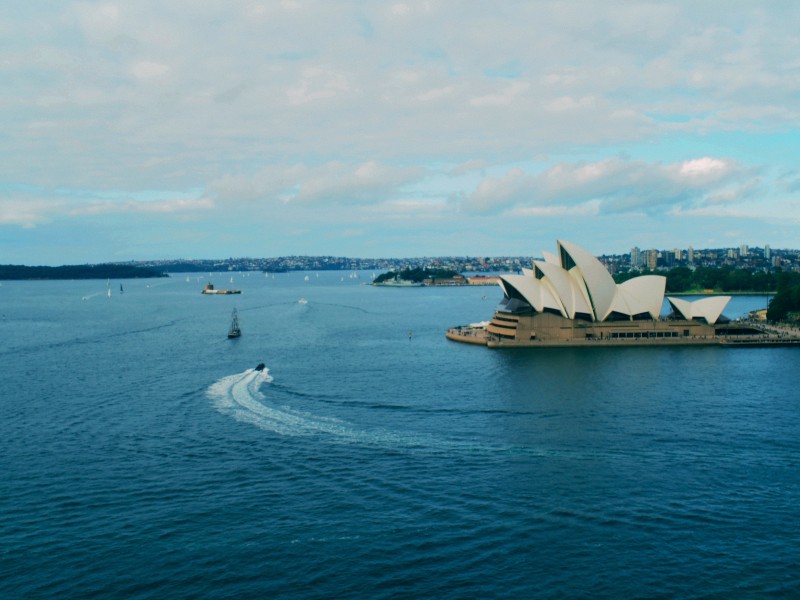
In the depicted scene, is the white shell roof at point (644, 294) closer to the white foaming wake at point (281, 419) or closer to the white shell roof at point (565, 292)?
the white shell roof at point (565, 292)

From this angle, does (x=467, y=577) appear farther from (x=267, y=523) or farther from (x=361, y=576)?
(x=267, y=523)

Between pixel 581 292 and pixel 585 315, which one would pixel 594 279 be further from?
pixel 585 315

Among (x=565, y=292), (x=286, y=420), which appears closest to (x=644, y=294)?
(x=565, y=292)

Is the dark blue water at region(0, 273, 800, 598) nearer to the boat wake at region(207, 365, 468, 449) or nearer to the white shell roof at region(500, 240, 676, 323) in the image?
the boat wake at region(207, 365, 468, 449)

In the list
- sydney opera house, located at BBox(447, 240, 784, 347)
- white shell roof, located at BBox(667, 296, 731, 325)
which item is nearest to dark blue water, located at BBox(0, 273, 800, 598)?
sydney opera house, located at BBox(447, 240, 784, 347)

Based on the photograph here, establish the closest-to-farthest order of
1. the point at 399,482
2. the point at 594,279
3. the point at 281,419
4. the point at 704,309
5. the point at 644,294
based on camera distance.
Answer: the point at 399,482
the point at 281,419
the point at 594,279
the point at 644,294
the point at 704,309

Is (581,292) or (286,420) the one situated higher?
(581,292)
